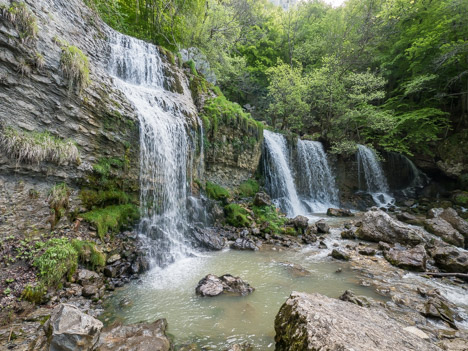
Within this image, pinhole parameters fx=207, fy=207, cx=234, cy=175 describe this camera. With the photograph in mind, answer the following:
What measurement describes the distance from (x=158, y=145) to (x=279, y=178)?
870 cm

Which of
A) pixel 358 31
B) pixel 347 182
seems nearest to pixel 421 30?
→ pixel 358 31

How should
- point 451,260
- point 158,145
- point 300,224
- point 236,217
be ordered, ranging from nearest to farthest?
point 451,260
point 158,145
point 236,217
point 300,224

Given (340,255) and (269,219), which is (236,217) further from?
Answer: (340,255)

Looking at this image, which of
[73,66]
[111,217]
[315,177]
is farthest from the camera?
[315,177]

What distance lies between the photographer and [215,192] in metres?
9.86

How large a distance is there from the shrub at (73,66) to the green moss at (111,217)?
3.17 m

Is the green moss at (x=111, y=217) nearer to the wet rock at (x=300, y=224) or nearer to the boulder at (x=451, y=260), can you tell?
the wet rock at (x=300, y=224)

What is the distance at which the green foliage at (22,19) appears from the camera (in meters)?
4.09

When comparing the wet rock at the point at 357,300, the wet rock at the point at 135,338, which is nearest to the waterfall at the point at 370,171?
the wet rock at the point at 357,300

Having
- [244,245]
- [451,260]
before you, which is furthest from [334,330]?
[451,260]

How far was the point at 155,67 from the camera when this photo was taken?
30.5 feet

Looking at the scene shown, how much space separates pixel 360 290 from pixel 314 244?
3269 millimetres

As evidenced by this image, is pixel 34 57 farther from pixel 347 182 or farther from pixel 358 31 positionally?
pixel 358 31

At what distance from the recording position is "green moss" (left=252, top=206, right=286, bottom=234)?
8.69 m
